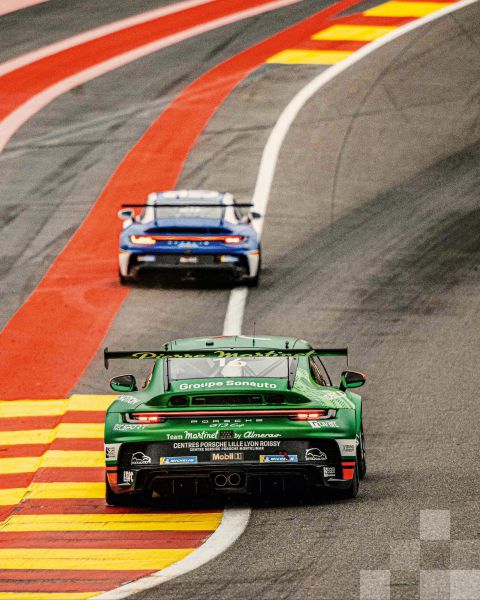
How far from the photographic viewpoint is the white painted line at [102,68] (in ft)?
112

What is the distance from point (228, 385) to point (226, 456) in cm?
57

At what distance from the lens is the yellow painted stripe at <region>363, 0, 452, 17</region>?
42031 millimetres

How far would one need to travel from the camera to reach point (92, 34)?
41500 mm

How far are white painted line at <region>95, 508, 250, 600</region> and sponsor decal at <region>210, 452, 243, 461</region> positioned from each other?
386 mm

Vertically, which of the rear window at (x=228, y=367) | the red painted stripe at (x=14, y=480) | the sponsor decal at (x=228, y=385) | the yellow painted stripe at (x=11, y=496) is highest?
the sponsor decal at (x=228, y=385)

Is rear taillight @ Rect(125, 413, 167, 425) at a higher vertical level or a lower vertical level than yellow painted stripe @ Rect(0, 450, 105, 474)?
higher

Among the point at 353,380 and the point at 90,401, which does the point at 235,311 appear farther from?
the point at 353,380

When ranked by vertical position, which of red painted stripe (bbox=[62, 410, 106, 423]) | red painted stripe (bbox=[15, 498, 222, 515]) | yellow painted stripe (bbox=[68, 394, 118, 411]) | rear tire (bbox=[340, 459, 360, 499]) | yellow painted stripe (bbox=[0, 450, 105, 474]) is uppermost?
rear tire (bbox=[340, 459, 360, 499])

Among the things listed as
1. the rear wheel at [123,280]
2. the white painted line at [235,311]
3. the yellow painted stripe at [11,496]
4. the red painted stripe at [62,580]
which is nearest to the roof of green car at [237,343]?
the yellow painted stripe at [11,496]

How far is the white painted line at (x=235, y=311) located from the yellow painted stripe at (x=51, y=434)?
4702mm

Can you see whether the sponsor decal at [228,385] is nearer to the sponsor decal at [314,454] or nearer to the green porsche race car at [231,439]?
the green porsche race car at [231,439]

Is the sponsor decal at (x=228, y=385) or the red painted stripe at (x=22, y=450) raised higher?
the sponsor decal at (x=228, y=385)

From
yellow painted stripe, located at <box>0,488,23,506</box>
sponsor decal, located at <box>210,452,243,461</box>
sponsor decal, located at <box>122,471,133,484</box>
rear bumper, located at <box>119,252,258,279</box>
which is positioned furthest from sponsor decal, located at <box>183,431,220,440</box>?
rear bumper, located at <box>119,252,258,279</box>

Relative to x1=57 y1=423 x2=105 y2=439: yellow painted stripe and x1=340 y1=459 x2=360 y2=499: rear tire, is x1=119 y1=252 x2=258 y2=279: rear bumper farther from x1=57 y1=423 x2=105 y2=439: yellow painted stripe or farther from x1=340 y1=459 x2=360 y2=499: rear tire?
x1=340 y1=459 x2=360 y2=499: rear tire
